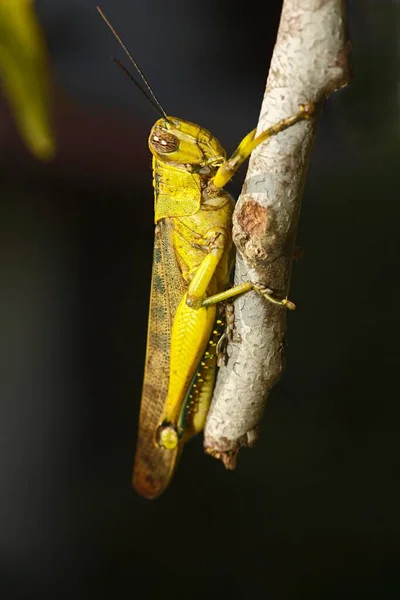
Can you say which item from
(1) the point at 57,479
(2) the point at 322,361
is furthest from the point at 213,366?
(1) the point at 57,479

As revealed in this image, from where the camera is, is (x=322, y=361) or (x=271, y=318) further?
(x=322, y=361)

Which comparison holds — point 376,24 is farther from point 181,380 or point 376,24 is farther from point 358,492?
point 358,492

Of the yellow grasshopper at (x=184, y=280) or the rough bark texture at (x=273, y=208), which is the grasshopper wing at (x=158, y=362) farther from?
the rough bark texture at (x=273, y=208)

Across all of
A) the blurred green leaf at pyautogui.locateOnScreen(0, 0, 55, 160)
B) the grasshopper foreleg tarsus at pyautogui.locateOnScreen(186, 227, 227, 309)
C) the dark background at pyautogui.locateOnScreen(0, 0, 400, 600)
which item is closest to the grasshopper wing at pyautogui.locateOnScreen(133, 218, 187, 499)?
the grasshopper foreleg tarsus at pyautogui.locateOnScreen(186, 227, 227, 309)

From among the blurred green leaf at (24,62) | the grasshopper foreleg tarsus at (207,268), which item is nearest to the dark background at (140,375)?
the grasshopper foreleg tarsus at (207,268)

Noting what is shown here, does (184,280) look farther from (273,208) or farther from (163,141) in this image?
(273,208)

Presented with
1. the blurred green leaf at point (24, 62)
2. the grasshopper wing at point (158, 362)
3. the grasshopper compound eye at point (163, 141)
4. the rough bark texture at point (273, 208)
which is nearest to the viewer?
the rough bark texture at point (273, 208)
